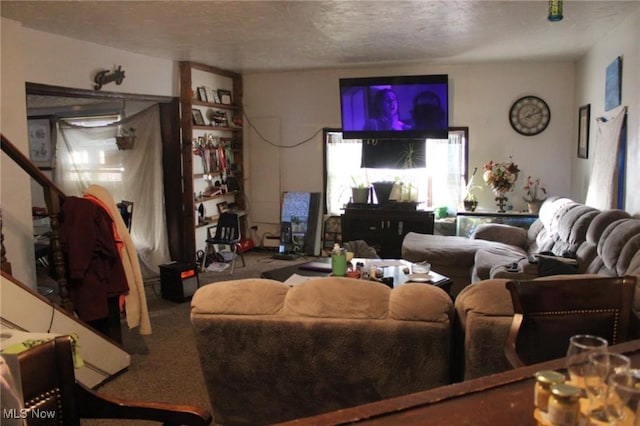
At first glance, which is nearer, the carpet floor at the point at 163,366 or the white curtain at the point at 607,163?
the carpet floor at the point at 163,366

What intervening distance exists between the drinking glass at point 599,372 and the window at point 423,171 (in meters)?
5.52

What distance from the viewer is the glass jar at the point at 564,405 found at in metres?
0.94

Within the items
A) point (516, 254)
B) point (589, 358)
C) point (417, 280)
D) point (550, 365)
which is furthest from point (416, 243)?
point (589, 358)

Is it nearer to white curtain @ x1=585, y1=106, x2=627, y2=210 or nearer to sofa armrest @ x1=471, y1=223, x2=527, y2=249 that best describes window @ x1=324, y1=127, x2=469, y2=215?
sofa armrest @ x1=471, y1=223, x2=527, y2=249

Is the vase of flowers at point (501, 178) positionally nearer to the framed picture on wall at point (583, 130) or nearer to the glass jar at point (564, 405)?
the framed picture on wall at point (583, 130)

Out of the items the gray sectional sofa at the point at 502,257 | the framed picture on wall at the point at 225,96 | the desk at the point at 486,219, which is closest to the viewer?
the gray sectional sofa at the point at 502,257

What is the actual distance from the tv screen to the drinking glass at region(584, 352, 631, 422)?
5324mm

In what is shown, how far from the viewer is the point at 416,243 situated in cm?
527

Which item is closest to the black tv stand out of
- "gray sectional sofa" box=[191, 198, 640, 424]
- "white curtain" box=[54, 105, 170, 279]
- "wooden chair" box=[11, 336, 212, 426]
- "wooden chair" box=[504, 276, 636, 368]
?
"white curtain" box=[54, 105, 170, 279]

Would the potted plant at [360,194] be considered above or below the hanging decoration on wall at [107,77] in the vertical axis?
below

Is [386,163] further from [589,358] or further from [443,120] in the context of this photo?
[589,358]

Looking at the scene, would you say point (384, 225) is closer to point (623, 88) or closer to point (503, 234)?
point (503, 234)

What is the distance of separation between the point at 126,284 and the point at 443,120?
167 inches

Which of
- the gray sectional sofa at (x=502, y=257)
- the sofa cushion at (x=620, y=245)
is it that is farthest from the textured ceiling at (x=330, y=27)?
the sofa cushion at (x=620, y=245)
